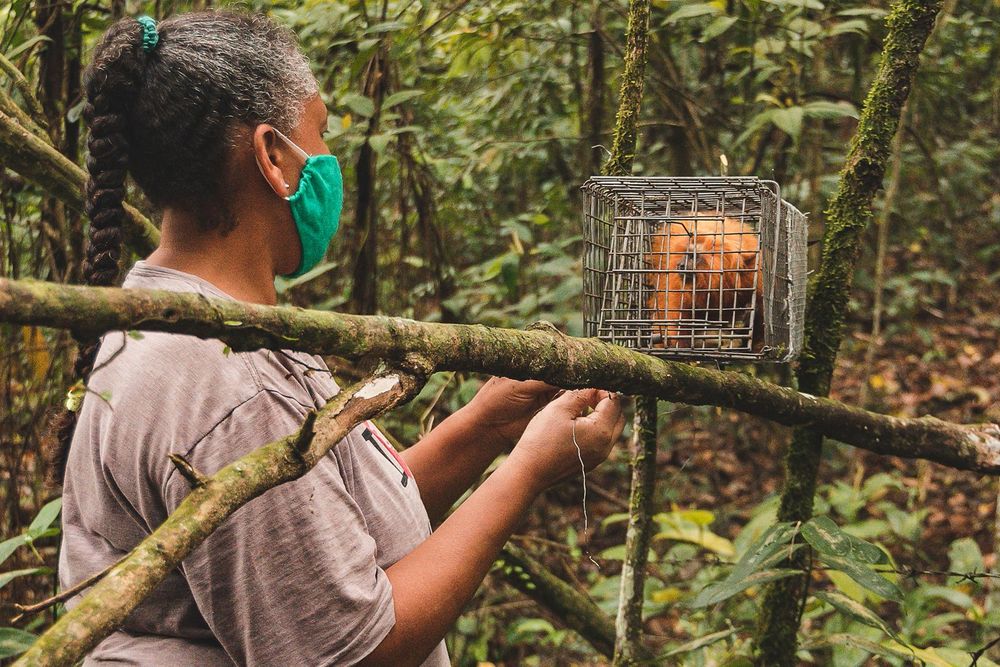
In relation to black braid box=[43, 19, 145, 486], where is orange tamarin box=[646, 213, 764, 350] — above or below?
below


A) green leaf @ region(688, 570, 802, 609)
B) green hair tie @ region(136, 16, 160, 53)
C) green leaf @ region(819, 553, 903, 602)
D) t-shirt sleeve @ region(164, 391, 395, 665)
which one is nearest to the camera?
t-shirt sleeve @ region(164, 391, 395, 665)

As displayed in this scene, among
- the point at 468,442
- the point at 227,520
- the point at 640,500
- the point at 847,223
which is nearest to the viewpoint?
the point at 227,520

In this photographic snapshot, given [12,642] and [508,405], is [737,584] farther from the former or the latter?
[12,642]

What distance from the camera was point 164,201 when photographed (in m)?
1.67

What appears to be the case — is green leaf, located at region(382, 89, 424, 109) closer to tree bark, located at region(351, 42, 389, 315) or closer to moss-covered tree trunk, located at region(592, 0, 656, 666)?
tree bark, located at region(351, 42, 389, 315)

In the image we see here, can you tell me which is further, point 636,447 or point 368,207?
point 368,207

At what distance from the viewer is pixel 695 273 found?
1.92m

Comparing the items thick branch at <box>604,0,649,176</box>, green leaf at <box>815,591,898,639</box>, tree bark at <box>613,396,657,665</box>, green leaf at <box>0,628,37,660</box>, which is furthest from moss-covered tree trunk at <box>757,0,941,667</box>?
green leaf at <box>0,628,37,660</box>

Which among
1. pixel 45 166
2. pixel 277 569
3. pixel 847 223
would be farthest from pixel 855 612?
pixel 45 166

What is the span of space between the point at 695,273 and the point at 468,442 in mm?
709

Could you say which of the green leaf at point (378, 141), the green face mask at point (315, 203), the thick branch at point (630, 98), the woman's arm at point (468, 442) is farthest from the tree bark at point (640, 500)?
the green leaf at point (378, 141)

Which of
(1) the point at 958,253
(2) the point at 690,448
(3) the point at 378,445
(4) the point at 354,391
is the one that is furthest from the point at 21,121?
(1) the point at 958,253

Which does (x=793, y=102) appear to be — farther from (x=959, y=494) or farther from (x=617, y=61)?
(x=959, y=494)

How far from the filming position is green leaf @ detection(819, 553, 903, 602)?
201 cm
